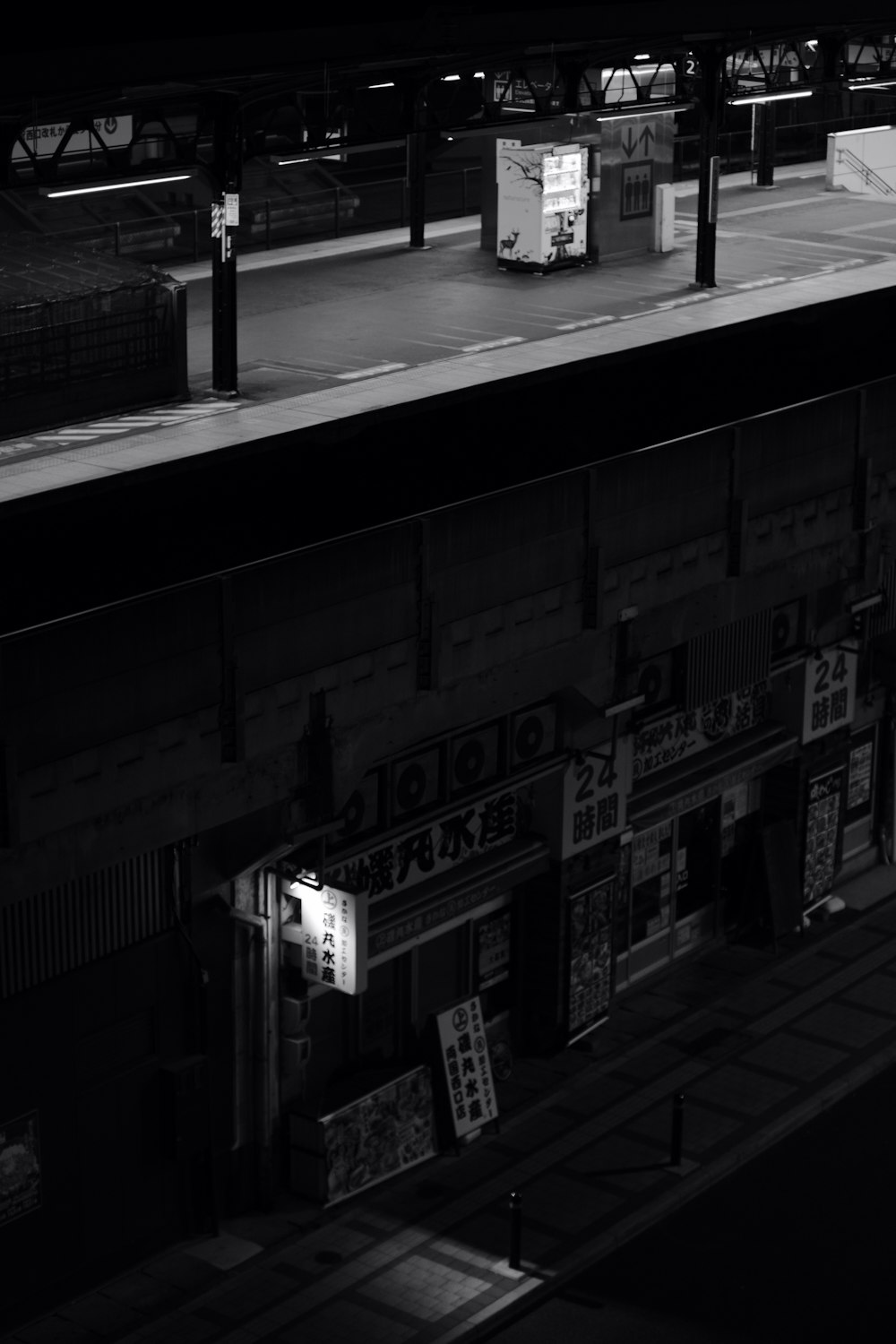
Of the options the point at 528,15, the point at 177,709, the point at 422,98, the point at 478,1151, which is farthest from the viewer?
the point at 422,98

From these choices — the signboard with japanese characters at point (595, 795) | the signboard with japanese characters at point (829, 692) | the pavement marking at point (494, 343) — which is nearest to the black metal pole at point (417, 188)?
the pavement marking at point (494, 343)

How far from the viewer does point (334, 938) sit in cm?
2119

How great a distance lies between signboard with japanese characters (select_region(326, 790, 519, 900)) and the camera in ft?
72.6

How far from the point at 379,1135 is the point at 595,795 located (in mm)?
4942

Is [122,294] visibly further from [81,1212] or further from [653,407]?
[81,1212]

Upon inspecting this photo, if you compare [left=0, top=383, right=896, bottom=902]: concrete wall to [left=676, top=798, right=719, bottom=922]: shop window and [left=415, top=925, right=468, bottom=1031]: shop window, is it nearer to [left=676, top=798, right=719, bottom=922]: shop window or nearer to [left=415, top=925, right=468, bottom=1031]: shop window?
[left=415, top=925, right=468, bottom=1031]: shop window

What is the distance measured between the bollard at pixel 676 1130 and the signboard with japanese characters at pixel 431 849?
3.55 meters

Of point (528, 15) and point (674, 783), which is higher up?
point (528, 15)

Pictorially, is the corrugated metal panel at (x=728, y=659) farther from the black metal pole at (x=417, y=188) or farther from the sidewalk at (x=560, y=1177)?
the black metal pole at (x=417, y=188)

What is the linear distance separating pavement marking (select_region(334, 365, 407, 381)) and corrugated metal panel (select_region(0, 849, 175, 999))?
591 inches

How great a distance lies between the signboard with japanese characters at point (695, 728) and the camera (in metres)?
26.3

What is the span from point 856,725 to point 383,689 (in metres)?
12.8

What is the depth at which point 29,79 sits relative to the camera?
24125 mm

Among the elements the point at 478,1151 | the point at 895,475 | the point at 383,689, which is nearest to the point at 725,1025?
the point at 478,1151
